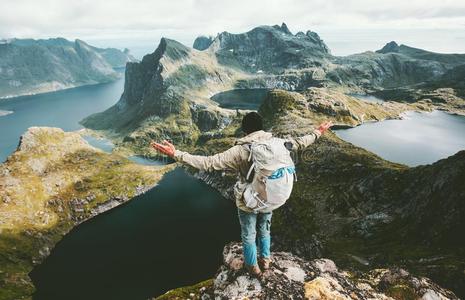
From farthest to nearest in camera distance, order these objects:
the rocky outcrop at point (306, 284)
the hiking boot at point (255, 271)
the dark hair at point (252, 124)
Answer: the hiking boot at point (255, 271) → the rocky outcrop at point (306, 284) → the dark hair at point (252, 124)

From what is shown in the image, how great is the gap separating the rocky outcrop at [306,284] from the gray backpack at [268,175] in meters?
6.17

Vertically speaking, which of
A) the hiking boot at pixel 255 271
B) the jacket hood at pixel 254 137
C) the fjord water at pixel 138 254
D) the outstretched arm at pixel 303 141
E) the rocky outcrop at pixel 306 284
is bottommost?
the fjord water at pixel 138 254

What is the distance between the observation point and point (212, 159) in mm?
14031

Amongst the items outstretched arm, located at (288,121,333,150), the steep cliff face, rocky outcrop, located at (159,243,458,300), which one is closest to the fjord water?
the steep cliff face

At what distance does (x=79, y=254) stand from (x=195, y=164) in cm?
17097

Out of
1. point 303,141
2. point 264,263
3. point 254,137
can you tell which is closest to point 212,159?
point 254,137

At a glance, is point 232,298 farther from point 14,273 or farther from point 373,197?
point 14,273

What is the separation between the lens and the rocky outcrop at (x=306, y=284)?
18188 mm

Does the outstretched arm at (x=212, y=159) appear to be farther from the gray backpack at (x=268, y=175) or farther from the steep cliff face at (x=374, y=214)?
the steep cliff face at (x=374, y=214)

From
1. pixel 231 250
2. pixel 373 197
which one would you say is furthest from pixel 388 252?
pixel 231 250

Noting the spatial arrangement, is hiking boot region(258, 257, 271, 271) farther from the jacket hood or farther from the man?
the jacket hood

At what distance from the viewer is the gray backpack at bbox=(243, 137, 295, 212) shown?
1370 cm

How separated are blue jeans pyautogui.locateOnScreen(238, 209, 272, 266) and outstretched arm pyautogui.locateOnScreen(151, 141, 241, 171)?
2537mm

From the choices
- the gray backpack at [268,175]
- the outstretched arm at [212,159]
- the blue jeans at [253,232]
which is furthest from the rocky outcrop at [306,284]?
the outstretched arm at [212,159]
